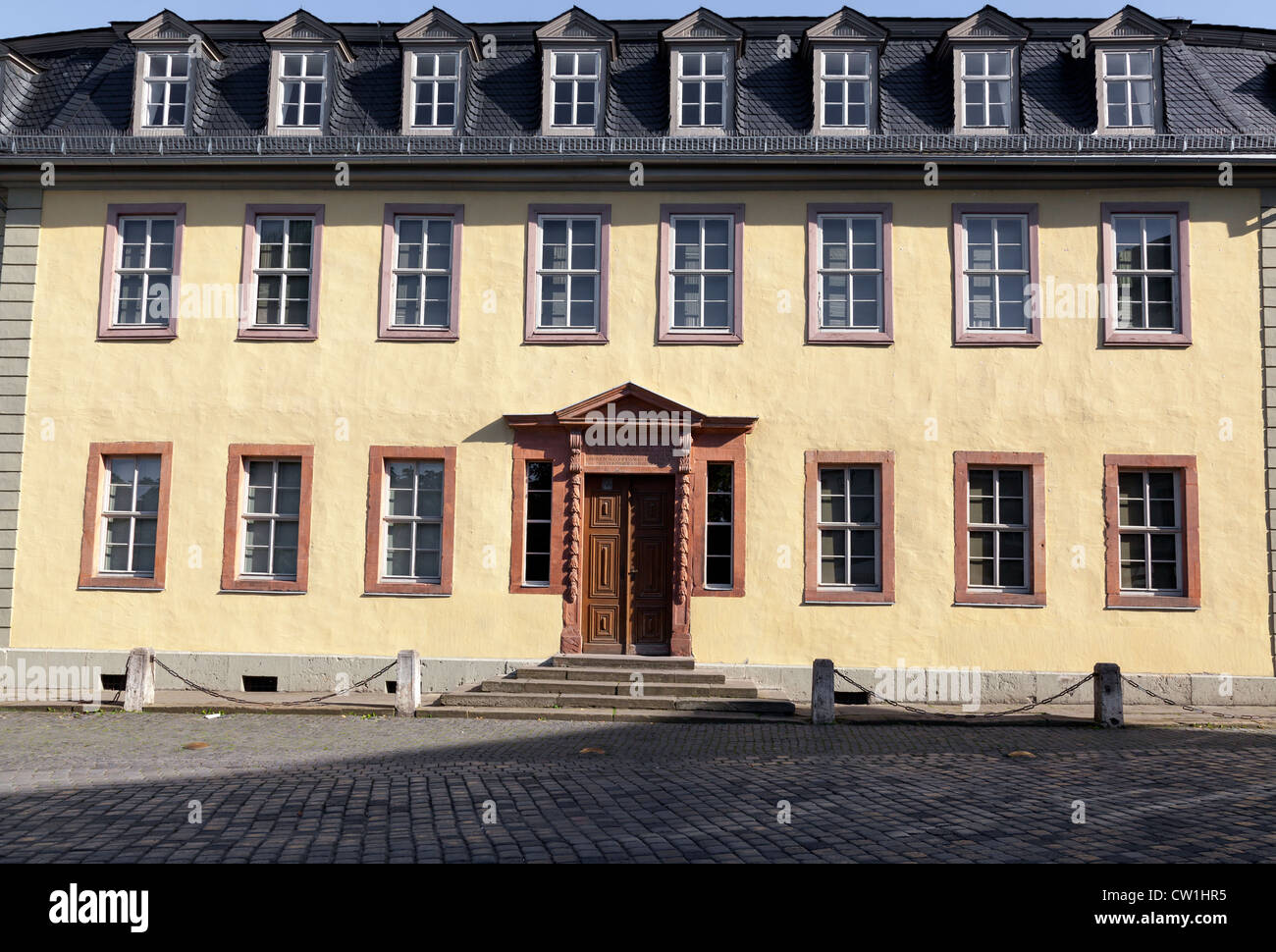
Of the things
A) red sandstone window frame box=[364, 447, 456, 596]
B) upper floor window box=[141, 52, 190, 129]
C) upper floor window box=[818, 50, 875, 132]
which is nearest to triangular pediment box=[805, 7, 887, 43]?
upper floor window box=[818, 50, 875, 132]

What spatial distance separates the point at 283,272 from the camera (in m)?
16.1

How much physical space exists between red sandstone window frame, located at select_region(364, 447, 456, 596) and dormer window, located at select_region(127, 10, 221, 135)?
5.82 m

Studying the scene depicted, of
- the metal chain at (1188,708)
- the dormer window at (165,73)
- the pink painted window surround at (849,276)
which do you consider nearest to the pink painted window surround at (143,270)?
the dormer window at (165,73)

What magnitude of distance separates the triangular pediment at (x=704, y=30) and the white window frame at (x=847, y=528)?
6.42 meters

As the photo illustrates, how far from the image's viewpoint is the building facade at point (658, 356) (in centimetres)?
1523

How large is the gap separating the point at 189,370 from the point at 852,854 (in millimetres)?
12862

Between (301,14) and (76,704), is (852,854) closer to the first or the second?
(76,704)

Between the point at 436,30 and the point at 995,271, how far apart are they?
353 inches

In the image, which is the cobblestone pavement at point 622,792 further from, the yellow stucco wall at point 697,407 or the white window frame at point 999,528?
the white window frame at point 999,528

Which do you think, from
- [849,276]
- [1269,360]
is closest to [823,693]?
[849,276]

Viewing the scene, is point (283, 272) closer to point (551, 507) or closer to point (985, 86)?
point (551, 507)

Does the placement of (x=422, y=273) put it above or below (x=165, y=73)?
below

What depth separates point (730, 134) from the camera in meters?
15.9

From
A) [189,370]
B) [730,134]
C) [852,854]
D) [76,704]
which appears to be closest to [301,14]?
[189,370]
